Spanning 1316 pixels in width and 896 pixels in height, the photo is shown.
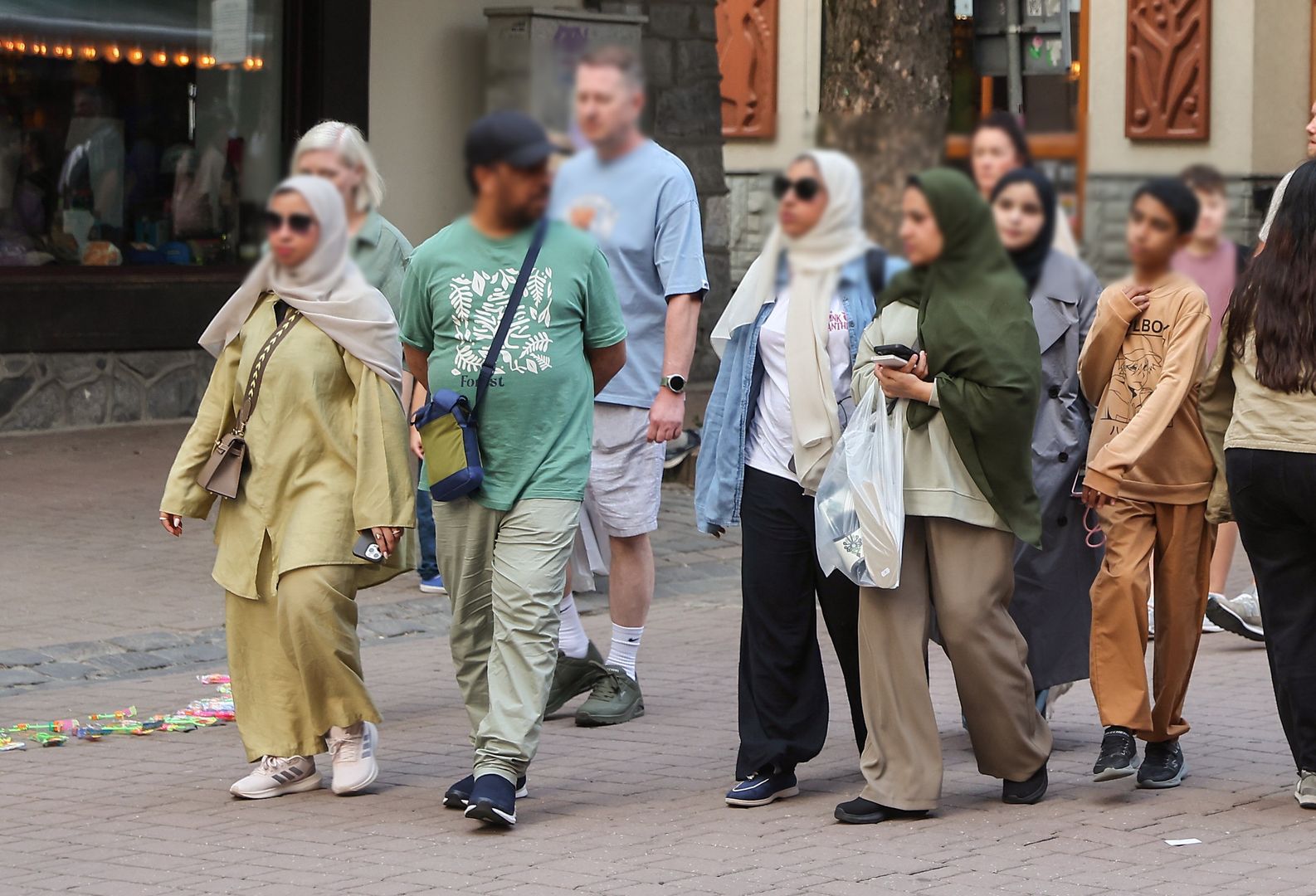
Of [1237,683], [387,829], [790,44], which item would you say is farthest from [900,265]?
[1237,683]

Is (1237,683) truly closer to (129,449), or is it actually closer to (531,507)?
(531,507)

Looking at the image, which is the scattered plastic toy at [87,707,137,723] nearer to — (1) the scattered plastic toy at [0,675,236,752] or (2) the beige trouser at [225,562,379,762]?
(1) the scattered plastic toy at [0,675,236,752]

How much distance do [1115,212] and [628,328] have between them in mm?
3573

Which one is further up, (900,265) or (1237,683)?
(900,265)

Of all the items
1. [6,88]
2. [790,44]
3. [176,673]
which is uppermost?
[6,88]

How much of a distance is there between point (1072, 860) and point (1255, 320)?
1491 mm

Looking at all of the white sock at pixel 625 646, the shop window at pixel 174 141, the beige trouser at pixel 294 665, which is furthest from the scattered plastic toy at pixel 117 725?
the shop window at pixel 174 141

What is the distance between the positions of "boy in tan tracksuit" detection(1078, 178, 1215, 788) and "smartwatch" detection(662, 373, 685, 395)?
1.13 m

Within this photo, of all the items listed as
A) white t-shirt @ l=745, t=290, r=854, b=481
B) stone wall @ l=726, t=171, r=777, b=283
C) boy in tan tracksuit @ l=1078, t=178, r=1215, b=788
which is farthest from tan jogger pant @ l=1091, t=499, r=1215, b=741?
stone wall @ l=726, t=171, r=777, b=283

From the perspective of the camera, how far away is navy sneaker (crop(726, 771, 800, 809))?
537 centimetres

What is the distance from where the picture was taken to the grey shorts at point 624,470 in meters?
6.45

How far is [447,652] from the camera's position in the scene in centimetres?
777

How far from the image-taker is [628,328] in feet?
18.7

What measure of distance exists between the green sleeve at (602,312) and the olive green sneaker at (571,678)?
168 cm
